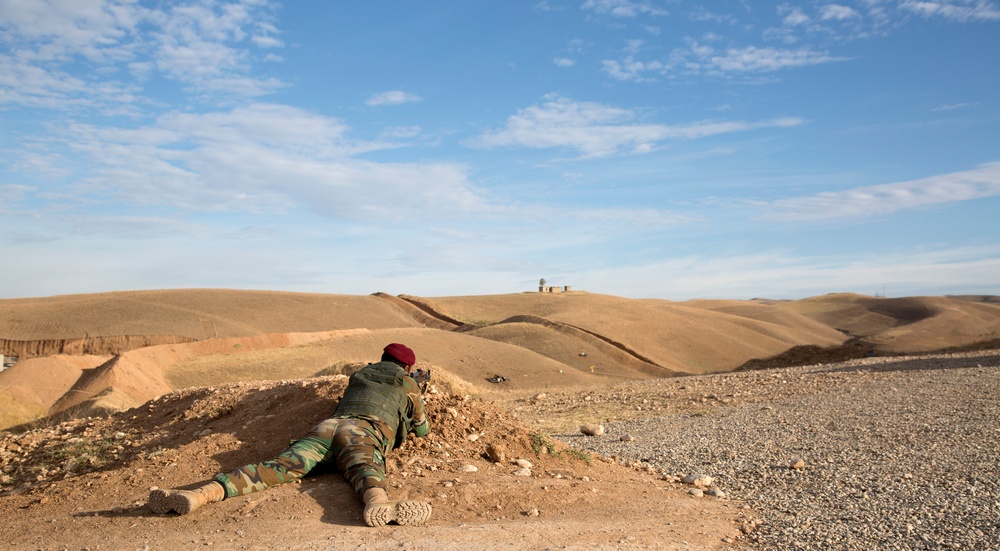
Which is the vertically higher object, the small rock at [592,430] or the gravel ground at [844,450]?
the gravel ground at [844,450]

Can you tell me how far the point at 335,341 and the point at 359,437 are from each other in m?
23.8

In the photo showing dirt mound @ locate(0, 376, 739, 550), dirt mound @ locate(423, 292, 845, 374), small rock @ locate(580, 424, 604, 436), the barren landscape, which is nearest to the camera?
dirt mound @ locate(0, 376, 739, 550)

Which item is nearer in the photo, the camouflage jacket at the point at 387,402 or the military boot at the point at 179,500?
the military boot at the point at 179,500

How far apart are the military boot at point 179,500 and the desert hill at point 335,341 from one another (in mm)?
7488

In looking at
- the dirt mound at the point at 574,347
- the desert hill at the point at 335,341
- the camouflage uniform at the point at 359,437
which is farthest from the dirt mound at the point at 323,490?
the dirt mound at the point at 574,347

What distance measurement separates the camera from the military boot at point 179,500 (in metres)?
5.16

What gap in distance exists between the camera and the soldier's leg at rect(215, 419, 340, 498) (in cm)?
554

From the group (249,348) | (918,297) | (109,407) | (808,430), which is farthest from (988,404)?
(918,297)

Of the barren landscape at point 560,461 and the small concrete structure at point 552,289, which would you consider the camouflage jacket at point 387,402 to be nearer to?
the barren landscape at point 560,461

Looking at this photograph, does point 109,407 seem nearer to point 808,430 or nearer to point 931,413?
point 808,430

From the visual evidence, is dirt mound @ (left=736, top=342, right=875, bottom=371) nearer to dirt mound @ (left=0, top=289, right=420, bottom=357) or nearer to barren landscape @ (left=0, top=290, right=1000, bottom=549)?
barren landscape @ (left=0, top=290, right=1000, bottom=549)

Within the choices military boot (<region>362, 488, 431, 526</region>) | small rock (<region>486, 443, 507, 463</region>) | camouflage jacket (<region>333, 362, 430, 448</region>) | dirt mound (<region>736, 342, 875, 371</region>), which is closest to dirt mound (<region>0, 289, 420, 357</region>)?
dirt mound (<region>736, 342, 875, 371</region>)

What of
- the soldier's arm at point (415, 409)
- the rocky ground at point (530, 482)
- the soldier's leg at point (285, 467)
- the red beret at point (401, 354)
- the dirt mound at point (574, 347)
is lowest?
the dirt mound at point (574, 347)

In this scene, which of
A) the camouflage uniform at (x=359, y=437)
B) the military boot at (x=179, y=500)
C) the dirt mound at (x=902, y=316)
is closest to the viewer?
the military boot at (x=179, y=500)
